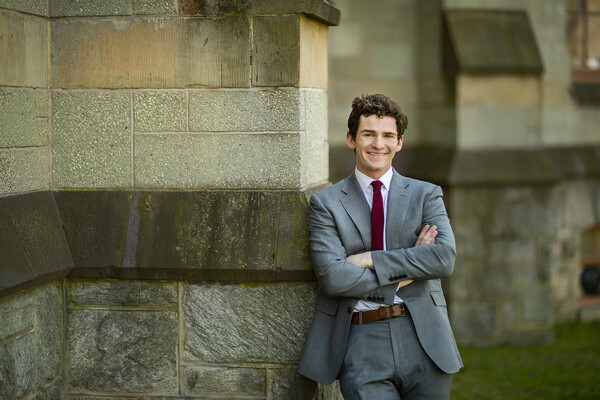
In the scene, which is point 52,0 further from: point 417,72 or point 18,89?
point 417,72

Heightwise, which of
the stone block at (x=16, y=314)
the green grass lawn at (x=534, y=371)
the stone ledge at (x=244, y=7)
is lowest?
the green grass lawn at (x=534, y=371)

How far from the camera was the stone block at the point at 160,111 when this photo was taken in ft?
12.3

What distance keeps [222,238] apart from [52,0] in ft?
4.54

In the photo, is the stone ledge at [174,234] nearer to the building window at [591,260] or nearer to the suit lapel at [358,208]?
the suit lapel at [358,208]

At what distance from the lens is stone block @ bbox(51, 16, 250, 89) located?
3.68 m

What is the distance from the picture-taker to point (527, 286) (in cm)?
788

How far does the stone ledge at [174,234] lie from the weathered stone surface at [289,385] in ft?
1.49

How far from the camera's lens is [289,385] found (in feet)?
12.3

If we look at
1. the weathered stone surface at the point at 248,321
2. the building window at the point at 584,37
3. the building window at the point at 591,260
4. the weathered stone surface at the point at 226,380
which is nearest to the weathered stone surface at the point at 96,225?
the weathered stone surface at the point at 248,321

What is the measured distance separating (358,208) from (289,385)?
0.94 m

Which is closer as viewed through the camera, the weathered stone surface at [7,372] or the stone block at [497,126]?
the weathered stone surface at [7,372]

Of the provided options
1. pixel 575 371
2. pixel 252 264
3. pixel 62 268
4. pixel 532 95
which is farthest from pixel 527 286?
pixel 62 268

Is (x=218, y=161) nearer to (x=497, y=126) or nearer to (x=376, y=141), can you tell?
(x=376, y=141)

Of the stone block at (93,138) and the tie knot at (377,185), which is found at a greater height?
the stone block at (93,138)
